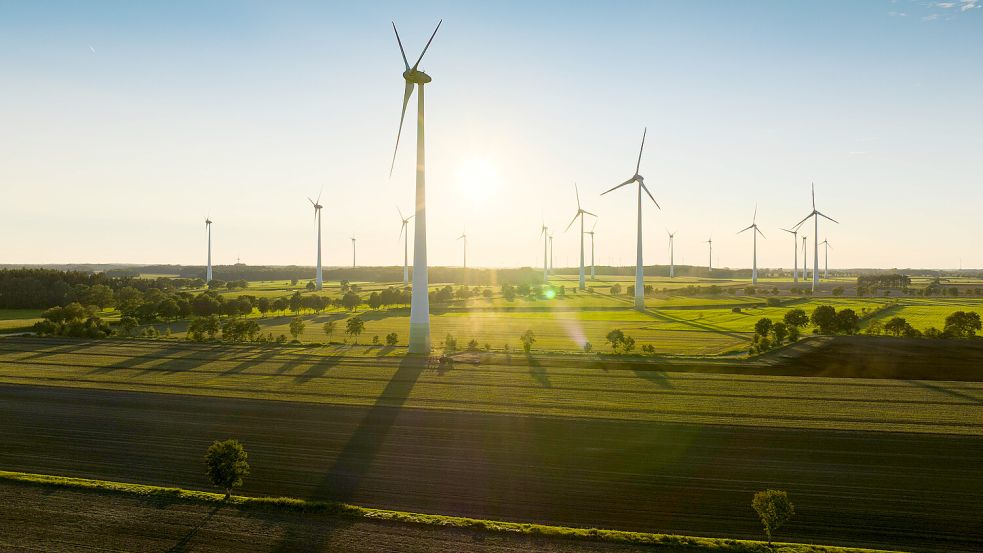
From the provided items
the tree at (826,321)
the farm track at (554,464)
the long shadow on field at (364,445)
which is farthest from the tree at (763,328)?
the long shadow on field at (364,445)

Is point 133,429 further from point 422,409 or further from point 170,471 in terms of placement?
point 422,409

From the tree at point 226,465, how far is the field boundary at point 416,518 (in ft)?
3.88

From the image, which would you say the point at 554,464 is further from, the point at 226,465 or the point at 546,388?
the point at 546,388

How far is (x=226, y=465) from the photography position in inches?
1298

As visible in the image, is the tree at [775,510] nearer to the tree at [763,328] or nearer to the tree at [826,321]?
the tree at [763,328]

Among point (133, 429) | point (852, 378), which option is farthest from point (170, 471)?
point (852, 378)

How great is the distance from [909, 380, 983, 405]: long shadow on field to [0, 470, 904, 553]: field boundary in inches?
1548

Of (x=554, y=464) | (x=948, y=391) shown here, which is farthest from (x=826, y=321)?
(x=554, y=464)

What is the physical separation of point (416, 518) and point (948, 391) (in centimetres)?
5832

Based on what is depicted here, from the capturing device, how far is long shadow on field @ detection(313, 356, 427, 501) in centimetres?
3497

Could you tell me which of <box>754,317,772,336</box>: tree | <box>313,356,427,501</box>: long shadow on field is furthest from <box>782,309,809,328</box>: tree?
<box>313,356,427,501</box>: long shadow on field

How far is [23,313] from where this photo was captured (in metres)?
157

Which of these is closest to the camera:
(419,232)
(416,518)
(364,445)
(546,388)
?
(416,518)

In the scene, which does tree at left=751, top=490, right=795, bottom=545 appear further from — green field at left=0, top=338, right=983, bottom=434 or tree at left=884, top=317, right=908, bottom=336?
tree at left=884, top=317, right=908, bottom=336
